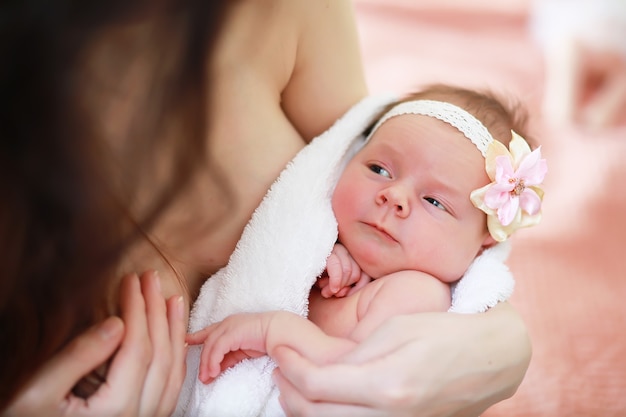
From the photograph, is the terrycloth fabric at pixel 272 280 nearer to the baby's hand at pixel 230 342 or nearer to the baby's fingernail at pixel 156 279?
the baby's hand at pixel 230 342

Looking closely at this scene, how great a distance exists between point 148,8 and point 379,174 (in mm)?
559

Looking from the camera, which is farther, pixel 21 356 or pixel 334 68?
pixel 334 68

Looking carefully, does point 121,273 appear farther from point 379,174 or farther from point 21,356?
point 379,174

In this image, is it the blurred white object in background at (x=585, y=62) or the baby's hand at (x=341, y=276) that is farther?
the blurred white object in background at (x=585, y=62)

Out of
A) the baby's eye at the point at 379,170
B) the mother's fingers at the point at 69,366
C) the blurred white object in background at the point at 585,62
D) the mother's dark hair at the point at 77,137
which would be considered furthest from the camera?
the blurred white object in background at the point at 585,62

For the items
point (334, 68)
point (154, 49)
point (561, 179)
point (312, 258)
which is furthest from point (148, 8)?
point (561, 179)

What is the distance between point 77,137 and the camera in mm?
598

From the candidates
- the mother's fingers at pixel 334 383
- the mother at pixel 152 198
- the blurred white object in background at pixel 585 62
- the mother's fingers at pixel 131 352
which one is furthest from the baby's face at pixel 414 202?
the blurred white object in background at pixel 585 62

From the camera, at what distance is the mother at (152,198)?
58 centimetres

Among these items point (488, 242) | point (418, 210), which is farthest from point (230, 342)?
point (488, 242)

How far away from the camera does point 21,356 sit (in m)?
0.72

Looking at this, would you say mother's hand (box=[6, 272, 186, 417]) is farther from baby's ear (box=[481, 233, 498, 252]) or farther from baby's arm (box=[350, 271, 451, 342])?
baby's ear (box=[481, 233, 498, 252])

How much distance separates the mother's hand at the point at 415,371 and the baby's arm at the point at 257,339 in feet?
Answer: 0.06

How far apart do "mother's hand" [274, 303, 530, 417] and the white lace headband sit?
0.27 m
